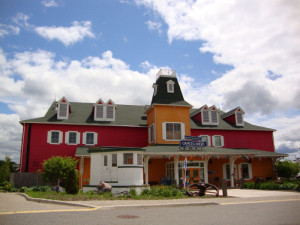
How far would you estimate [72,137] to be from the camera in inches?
1037

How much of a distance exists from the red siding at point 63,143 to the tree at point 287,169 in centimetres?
1448

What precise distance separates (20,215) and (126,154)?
1016 cm

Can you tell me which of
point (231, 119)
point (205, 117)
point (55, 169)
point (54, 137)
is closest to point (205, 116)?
point (205, 117)

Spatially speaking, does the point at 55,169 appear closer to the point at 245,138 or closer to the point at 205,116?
the point at 205,116

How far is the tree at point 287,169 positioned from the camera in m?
29.1

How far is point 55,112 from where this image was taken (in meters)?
27.7

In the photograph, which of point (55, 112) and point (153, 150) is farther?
point (55, 112)

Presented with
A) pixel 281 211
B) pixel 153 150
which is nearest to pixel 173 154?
pixel 153 150

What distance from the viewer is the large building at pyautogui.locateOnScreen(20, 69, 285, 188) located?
23.9 m

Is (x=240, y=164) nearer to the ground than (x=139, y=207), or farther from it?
farther from it

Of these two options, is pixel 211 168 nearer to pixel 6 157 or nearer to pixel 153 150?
pixel 153 150

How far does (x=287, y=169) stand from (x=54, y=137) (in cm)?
2360

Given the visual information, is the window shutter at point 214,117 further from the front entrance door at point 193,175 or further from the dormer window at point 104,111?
the dormer window at point 104,111

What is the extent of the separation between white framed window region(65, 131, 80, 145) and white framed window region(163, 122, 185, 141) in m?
8.19
